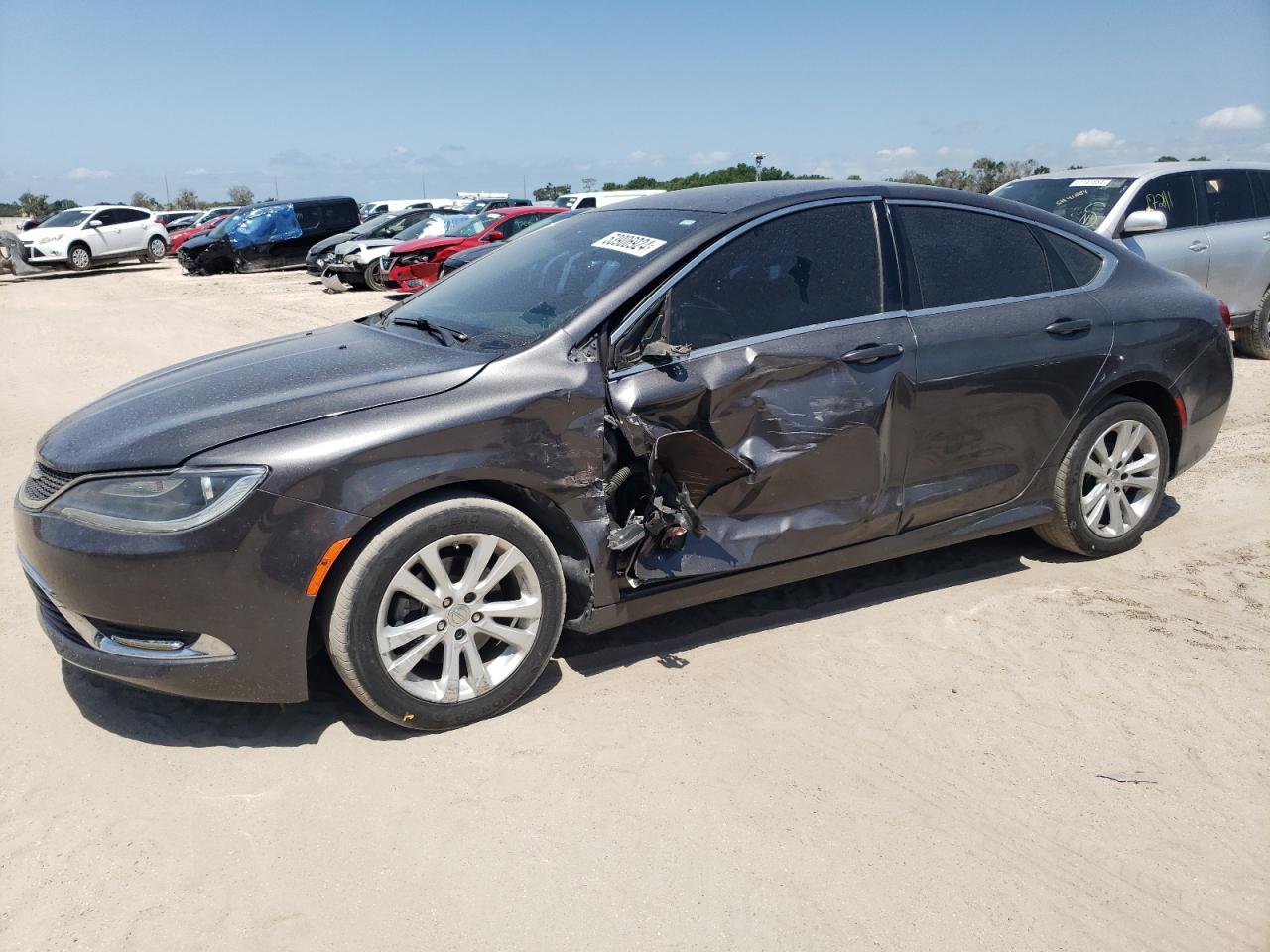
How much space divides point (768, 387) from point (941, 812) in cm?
160

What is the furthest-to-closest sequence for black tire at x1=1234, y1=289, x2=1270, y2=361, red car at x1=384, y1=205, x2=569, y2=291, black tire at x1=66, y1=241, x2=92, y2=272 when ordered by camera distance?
black tire at x1=66, y1=241, x2=92, y2=272 → red car at x1=384, y1=205, x2=569, y2=291 → black tire at x1=1234, y1=289, x2=1270, y2=361

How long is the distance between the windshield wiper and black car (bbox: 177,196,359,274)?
2189cm

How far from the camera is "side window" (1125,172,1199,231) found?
9023 mm

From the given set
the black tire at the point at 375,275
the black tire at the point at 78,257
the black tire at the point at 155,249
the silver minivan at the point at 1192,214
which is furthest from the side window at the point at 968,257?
the black tire at the point at 155,249

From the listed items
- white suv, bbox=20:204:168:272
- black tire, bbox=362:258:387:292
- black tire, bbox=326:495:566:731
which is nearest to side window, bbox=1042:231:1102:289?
black tire, bbox=326:495:566:731

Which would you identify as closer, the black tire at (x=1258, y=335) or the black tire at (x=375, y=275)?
the black tire at (x=1258, y=335)

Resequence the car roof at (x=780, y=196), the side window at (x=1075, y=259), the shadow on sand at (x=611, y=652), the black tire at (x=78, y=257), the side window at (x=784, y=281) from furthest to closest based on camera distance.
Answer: the black tire at (x=78, y=257) → the side window at (x=1075, y=259) → the car roof at (x=780, y=196) → the side window at (x=784, y=281) → the shadow on sand at (x=611, y=652)

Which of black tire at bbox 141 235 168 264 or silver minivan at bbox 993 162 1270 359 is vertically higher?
silver minivan at bbox 993 162 1270 359

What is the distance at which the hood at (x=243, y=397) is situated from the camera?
10.6ft

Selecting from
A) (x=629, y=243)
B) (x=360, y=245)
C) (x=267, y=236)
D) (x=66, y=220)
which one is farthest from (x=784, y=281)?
(x=66, y=220)

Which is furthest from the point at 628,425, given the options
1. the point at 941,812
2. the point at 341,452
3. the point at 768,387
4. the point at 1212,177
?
the point at 1212,177

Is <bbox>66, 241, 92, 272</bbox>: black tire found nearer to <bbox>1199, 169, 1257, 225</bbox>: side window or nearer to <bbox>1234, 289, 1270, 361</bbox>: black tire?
<bbox>1199, 169, 1257, 225</bbox>: side window

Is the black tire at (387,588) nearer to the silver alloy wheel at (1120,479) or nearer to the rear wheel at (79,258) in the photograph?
the silver alloy wheel at (1120,479)

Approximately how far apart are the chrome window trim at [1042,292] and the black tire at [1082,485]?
561mm
